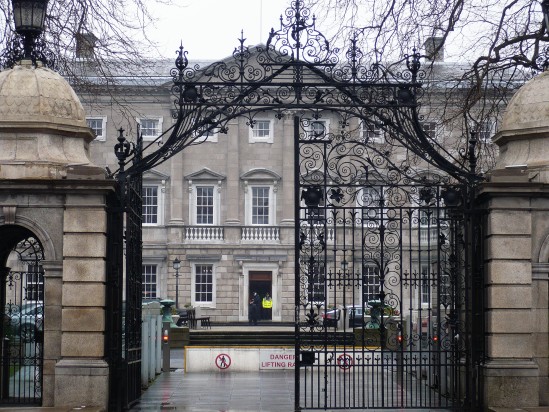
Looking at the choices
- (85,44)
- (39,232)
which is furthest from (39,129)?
(85,44)

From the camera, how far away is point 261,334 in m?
38.0

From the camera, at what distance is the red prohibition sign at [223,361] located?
28.4 m

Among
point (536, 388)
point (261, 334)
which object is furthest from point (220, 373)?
point (536, 388)

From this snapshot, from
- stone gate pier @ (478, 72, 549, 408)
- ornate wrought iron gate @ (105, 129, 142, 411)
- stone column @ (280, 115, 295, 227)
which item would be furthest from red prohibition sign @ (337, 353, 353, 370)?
stone column @ (280, 115, 295, 227)

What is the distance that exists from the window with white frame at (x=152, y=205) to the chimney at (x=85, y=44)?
33.9 meters

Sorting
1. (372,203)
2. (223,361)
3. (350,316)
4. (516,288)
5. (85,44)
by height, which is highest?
(85,44)

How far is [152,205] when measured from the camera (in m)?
59.4

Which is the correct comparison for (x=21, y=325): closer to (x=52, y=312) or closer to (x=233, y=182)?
(x=52, y=312)

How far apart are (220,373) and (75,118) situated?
12210 mm

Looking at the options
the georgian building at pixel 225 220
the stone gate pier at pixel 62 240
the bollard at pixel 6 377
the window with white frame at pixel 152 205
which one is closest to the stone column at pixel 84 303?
the stone gate pier at pixel 62 240

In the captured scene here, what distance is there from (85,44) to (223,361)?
29.0 feet

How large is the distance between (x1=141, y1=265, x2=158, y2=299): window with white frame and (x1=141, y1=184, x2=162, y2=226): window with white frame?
7.68ft

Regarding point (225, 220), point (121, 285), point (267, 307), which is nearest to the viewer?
point (121, 285)

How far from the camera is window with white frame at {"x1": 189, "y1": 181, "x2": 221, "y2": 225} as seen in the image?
59.1 metres
